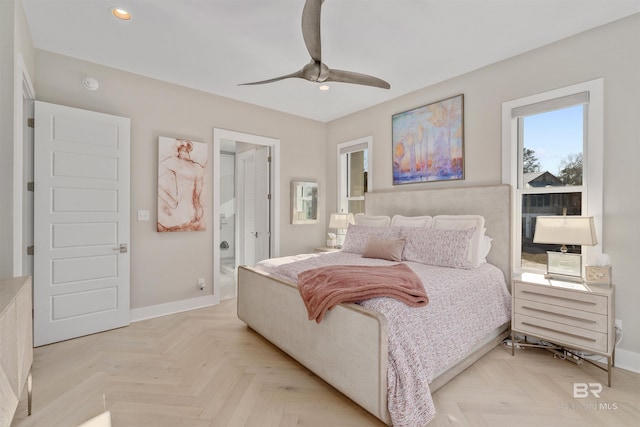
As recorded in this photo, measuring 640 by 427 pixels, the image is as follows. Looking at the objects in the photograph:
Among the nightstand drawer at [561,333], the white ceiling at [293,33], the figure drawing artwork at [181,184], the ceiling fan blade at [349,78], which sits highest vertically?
the white ceiling at [293,33]

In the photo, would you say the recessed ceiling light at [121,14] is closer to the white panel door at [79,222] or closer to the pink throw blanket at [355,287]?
the white panel door at [79,222]

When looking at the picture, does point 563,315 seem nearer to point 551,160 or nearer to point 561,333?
point 561,333

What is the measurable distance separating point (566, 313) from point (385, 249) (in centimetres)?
151

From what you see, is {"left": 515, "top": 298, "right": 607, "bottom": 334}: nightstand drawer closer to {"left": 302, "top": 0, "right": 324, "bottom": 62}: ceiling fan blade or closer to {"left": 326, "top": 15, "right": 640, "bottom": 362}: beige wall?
{"left": 326, "top": 15, "right": 640, "bottom": 362}: beige wall

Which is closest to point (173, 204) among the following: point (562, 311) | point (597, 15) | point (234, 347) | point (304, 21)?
point (234, 347)

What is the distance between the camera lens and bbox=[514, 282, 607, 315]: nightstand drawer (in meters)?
2.11

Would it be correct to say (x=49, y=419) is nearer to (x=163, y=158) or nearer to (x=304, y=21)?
(x=163, y=158)

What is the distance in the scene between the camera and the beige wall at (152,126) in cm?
295

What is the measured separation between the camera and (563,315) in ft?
7.42

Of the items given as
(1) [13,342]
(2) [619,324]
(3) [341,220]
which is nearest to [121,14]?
(1) [13,342]

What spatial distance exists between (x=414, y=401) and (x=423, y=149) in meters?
2.91

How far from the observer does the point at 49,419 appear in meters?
1.77

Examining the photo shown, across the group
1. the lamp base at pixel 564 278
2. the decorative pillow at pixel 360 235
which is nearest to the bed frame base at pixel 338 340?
the lamp base at pixel 564 278

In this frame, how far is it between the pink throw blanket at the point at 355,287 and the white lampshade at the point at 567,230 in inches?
49.7
